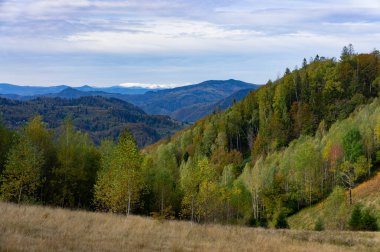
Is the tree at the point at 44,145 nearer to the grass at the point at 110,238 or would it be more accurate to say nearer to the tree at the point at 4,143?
the tree at the point at 4,143

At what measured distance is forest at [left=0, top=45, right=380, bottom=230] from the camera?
50531 mm

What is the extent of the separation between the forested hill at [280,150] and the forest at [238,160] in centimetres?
37

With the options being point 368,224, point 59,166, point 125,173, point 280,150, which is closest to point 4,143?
point 59,166

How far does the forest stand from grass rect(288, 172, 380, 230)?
2382mm

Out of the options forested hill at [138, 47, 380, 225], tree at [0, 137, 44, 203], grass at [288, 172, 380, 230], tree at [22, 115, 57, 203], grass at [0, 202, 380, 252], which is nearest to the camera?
grass at [0, 202, 380, 252]

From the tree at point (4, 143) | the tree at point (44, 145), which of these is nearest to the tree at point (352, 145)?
the tree at point (44, 145)

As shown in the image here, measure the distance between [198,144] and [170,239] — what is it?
478 feet

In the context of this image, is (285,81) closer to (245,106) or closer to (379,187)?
(245,106)

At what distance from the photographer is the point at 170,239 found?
67.6ft

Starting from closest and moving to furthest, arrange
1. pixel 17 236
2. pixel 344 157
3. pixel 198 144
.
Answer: pixel 17 236, pixel 344 157, pixel 198 144

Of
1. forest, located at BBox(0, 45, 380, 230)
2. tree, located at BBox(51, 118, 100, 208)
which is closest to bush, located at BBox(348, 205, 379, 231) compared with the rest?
forest, located at BBox(0, 45, 380, 230)

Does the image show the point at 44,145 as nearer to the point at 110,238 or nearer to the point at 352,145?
the point at 110,238

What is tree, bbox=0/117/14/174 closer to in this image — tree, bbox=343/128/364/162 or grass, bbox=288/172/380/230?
grass, bbox=288/172/380/230

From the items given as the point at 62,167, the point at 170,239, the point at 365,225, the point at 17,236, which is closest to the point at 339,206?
the point at 365,225
